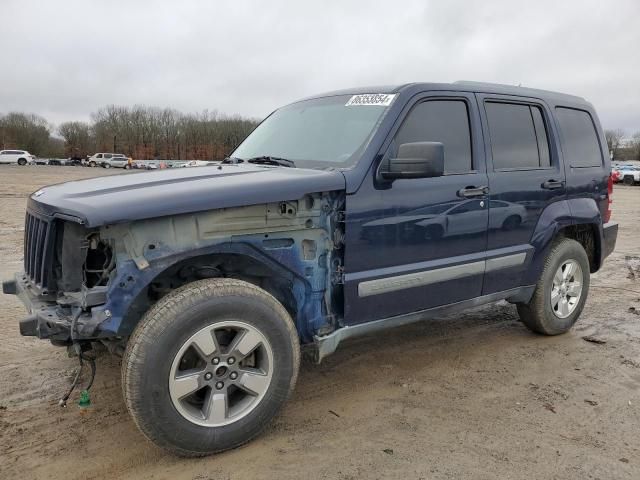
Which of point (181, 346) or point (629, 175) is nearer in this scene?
point (181, 346)

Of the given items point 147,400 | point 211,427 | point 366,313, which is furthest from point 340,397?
point 147,400

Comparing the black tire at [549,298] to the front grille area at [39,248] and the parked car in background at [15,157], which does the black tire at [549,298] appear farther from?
the parked car in background at [15,157]

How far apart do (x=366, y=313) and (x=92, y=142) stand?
317ft

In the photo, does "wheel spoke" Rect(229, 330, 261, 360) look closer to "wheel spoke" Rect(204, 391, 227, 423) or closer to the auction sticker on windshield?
"wheel spoke" Rect(204, 391, 227, 423)

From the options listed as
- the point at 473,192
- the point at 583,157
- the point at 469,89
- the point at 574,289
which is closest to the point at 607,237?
the point at 574,289

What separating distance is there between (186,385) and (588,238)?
4222 mm

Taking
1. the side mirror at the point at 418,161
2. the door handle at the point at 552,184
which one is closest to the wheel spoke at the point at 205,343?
the side mirror at the point at 418,161

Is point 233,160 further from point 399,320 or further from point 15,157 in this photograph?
point 15,157

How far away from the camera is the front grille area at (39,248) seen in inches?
112

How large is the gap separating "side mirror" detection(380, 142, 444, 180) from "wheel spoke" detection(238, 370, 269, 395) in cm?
145

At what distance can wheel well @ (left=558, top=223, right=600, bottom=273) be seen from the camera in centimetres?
498

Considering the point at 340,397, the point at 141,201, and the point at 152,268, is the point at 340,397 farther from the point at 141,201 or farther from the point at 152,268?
the point at 141,201

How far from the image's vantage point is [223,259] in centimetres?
305

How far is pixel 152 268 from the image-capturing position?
2680 mm
